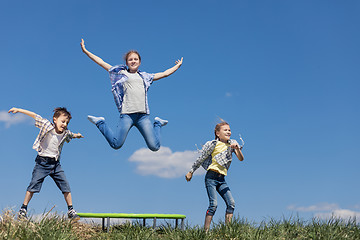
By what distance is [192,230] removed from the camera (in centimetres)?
766

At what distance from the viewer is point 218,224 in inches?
315

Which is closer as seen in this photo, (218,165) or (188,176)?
(218,165)

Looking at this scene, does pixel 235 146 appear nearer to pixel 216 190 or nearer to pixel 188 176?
pixel 216 190

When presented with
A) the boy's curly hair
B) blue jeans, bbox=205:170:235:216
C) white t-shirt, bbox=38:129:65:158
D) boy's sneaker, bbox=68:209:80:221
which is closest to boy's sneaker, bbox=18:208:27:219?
boy's sneaker, bbox=68:209:80:221

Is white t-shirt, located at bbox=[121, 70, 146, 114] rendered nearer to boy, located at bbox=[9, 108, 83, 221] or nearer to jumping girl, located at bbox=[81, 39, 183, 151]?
jumping girl, located at bbox=[81, 39, 183, 151]

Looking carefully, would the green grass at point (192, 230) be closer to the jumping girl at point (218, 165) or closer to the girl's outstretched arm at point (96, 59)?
the jumping girl at point (218, 165)

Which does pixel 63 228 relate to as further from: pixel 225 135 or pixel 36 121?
pixel 225 135

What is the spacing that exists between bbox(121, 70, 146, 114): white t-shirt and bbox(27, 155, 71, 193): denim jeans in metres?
1.67

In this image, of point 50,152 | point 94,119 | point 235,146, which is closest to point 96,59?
point 94,119

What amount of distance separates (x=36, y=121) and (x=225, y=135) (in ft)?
11.9

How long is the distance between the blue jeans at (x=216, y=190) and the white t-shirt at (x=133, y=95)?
6.17 ft

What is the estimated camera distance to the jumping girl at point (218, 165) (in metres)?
8.10

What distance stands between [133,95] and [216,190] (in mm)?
2495

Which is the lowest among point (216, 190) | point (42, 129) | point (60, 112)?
point (216, 190)
